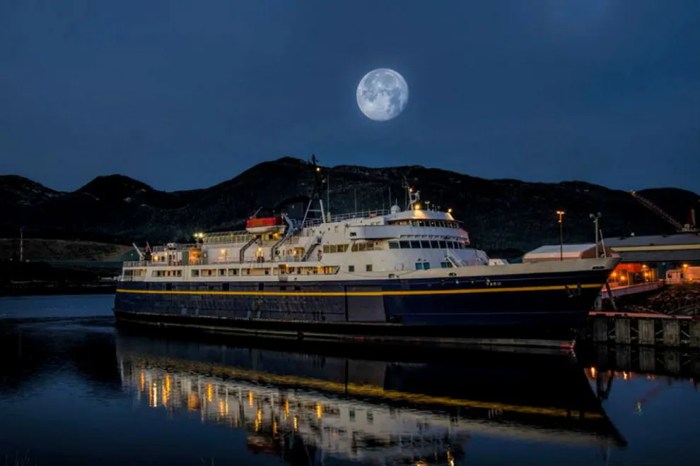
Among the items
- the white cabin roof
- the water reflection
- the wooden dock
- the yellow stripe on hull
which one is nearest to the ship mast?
the yellow stripe on hull

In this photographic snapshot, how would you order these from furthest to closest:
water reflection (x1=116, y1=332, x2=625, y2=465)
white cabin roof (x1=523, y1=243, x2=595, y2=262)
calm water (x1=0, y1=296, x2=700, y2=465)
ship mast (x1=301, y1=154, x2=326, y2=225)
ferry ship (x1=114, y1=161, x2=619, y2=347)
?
white cabin roof (x1=523, y1=243, x2=595, y2=262) → ship mast (x1=301, y1=154, x2=326, y2=225) → ferry ship (x1=114, y1=161, x2=619, y2=347) → water reflection (x1=116, y1=332, x2=625, y2=465) → calm water (x1=0, y1=296, x2=700, y2=465)

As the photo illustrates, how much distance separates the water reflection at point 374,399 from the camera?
22391 mm

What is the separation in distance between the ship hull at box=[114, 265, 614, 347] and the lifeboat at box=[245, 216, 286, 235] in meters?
4.43

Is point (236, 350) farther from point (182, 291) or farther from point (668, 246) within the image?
point (668, 246)

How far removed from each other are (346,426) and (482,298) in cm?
1441

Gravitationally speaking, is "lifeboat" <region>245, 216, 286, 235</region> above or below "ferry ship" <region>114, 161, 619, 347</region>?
above

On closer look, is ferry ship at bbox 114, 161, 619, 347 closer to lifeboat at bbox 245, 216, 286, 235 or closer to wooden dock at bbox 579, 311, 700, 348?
lifeboat at bbox 245, 216, 286, 235

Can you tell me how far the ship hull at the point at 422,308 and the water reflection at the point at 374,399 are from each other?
4.54 ft

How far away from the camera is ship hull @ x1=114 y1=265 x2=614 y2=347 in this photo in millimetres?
35125

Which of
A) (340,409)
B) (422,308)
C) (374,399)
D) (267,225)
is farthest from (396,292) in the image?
(267,225)

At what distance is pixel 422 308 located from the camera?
3809 centimetres

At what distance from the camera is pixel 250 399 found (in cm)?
2919

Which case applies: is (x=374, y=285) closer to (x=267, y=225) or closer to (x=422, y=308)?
(x=422, y=308)

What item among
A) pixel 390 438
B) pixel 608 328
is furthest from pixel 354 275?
pixel 390 438
